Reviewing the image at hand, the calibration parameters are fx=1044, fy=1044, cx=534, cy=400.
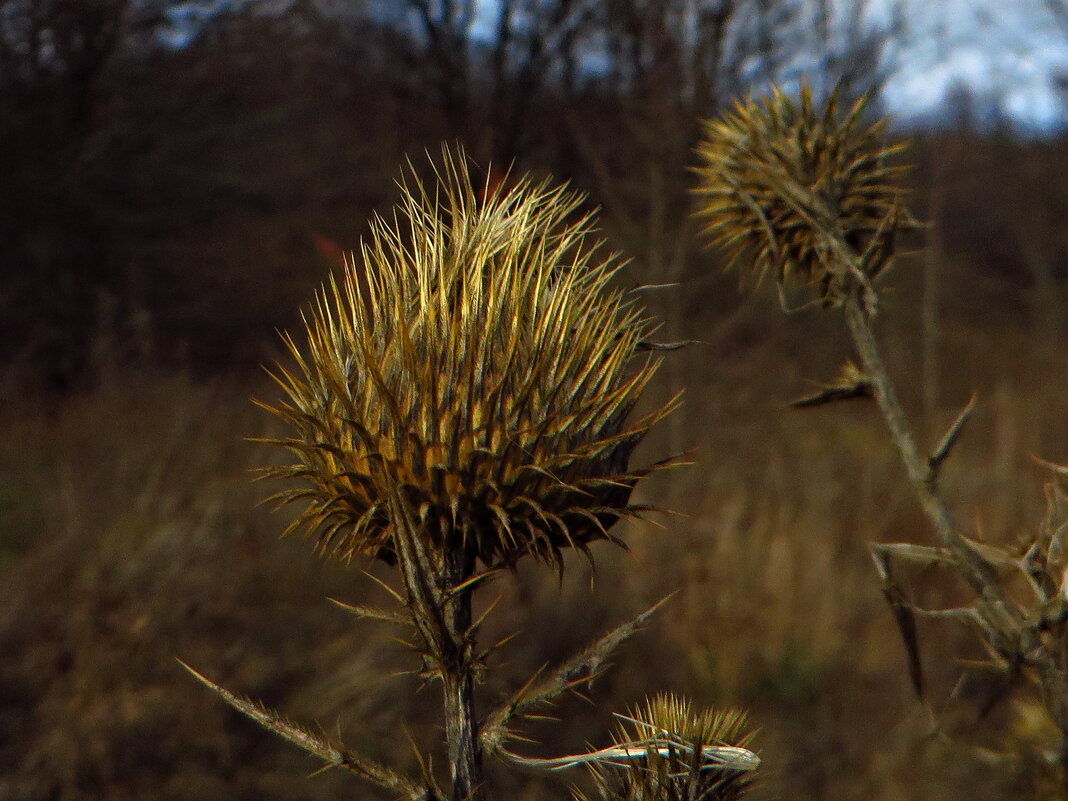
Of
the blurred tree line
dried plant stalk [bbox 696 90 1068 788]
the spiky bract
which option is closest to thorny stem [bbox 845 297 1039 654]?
dried plant stalk [bbox 696 90 1068 788]

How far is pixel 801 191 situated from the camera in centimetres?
179

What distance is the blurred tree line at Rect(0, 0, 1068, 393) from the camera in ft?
24.6

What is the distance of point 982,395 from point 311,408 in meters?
12.7

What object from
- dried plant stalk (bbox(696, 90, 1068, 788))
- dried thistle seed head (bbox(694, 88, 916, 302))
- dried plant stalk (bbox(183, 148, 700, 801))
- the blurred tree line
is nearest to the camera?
dried plant stalk (bbox(183, 148, 700, 801))

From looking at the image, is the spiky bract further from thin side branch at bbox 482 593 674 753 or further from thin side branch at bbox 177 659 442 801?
thin side branch at bbox 177 659 442 801

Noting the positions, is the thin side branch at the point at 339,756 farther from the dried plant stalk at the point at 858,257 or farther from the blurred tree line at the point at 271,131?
the blurred tree line at the point at 271,131

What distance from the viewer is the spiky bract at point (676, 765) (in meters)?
1.13

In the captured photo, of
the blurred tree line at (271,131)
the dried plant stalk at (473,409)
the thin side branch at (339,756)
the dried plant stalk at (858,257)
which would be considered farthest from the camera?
the blurred tree line at (271,131)

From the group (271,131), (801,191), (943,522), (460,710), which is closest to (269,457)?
(801,191)


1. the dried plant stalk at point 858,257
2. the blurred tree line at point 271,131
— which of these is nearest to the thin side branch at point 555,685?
the dried plant stalk at point 858,257

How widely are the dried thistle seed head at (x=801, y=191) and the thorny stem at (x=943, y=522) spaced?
0.56 feet

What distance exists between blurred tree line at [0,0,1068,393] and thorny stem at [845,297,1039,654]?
4.57 m

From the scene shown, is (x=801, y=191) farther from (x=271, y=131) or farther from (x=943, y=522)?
(x=271, y=131)

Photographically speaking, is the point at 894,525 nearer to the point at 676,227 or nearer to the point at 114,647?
the point at 676,227
